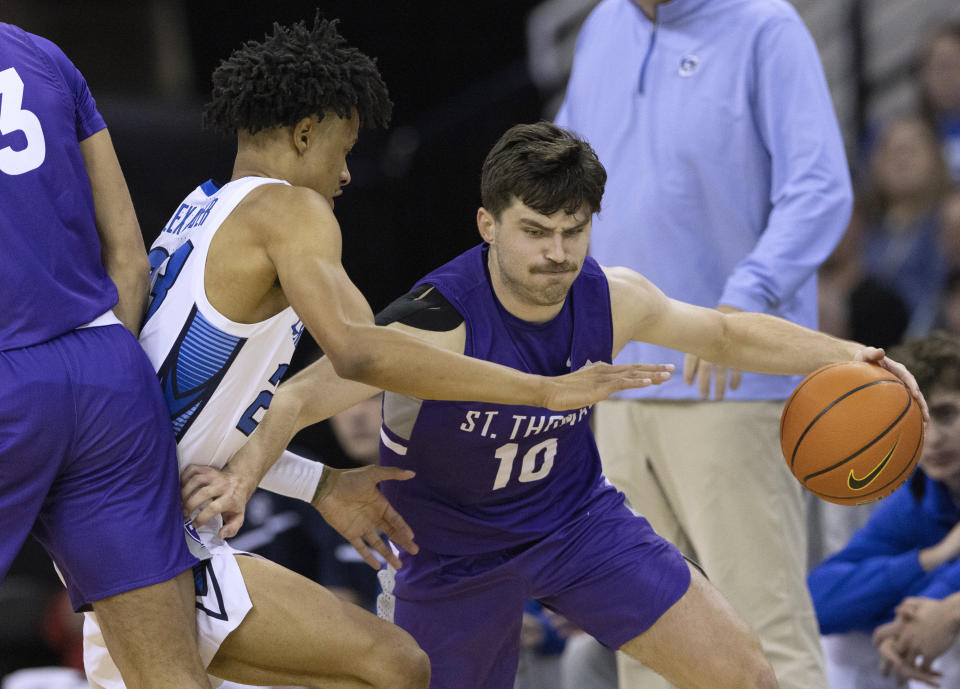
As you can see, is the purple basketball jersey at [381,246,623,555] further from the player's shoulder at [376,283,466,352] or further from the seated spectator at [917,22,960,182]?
the seated spectator at [917,22,960,182]

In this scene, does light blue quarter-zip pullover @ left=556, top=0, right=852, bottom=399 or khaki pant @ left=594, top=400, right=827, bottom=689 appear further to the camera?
light blue quarter-zip pullover @ left=556, top=0, right=852, bottom=399

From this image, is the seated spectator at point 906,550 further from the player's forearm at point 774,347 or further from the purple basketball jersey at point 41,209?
the purple basketball jersey at point 41,209

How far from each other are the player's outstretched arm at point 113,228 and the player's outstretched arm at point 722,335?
132cm

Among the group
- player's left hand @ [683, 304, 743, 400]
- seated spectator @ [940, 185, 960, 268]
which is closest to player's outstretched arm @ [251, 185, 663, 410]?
player's left hand @ [683, 304, 743, 400]

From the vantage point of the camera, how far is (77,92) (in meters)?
2.83

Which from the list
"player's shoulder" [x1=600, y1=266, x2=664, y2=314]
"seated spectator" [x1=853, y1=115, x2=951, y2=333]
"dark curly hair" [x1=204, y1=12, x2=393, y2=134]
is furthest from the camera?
"seated spectator" [x1=853, y1=115, x2=951, y2=333]

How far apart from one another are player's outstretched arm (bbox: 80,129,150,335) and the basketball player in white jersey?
0.07 metres

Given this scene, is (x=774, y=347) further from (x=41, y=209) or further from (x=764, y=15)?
(x=41, y=209)

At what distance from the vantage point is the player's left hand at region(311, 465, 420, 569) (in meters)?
3.33

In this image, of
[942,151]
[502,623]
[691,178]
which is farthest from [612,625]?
[942,151]

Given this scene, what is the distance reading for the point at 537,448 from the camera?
337 centimetres

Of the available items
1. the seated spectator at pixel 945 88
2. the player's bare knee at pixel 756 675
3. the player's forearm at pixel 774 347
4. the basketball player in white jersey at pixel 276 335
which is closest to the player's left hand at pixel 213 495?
the basketball player in white jersey at pixel 276 335

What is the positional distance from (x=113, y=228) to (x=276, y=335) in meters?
0.44

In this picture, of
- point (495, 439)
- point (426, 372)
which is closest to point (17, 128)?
point (426, 372)
